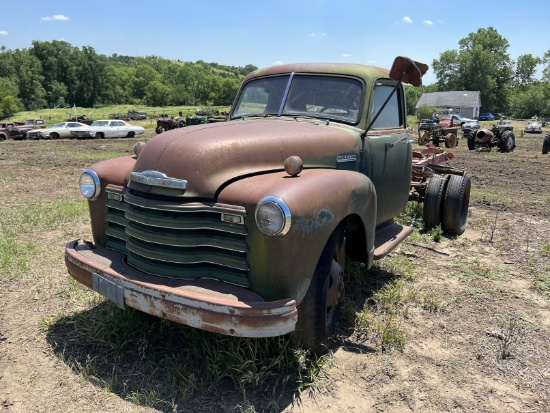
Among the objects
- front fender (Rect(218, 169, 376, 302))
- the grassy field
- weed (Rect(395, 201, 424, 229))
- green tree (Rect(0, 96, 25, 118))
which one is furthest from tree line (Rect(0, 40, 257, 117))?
front fender (Rect(218, 169, 376, 302))

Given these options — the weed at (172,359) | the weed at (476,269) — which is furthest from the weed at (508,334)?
the weed at (172,359)

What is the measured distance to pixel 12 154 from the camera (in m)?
17.3

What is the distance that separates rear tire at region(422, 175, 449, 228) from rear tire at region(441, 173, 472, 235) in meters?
0.07

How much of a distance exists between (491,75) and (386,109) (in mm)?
80157

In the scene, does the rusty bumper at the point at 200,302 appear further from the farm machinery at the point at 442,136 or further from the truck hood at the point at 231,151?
the farm machinery at the point at 442,136

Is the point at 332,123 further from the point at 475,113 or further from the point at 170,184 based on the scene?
the point at 475,113

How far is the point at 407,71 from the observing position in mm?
3375

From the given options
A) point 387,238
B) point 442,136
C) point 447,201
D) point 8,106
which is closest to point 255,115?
point 387,238

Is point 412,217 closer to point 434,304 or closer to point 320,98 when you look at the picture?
point 434,304

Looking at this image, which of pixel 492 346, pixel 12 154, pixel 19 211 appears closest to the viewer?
pixel 492 346

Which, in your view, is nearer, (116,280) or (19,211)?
(116,280)

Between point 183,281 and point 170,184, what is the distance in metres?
0.60

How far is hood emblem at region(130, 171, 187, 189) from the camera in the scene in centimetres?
273

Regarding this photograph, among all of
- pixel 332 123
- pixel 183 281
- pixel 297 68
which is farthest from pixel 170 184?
pixel 297 68
